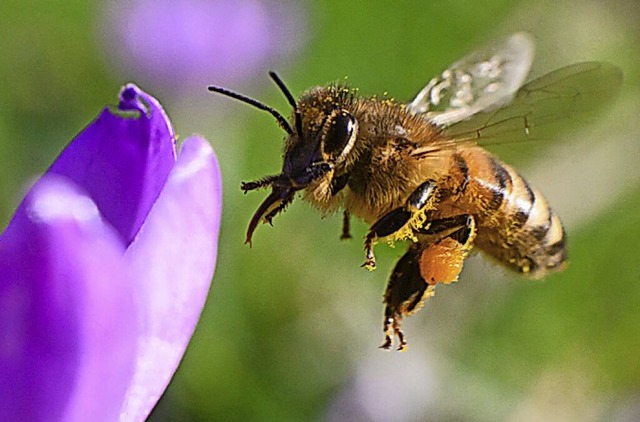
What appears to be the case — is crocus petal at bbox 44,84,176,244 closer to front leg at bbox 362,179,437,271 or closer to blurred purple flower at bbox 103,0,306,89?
front leg at bbox 362,179,437,271

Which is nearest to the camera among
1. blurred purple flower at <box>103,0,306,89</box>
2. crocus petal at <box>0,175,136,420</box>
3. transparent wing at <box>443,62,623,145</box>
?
crocus petal at <box>0,175,136,420</box>

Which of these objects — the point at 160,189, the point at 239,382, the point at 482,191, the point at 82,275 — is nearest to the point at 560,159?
the point at 239,382

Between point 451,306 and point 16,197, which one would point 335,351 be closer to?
point 451,306

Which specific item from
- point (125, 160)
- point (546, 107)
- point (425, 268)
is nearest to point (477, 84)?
point (546, 107)

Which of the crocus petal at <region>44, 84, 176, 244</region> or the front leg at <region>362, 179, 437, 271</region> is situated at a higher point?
the crocus petal at <region>44, 84, 176, 244</region>

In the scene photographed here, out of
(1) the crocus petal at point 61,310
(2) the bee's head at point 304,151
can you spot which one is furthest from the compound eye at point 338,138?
(1) the crocus petal at point 61,310

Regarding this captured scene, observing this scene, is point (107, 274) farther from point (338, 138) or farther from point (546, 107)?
point (546, 107)

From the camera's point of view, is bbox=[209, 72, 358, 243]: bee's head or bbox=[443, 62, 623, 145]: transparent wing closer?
bbox=[209, 72, 358, 243]: bee's head

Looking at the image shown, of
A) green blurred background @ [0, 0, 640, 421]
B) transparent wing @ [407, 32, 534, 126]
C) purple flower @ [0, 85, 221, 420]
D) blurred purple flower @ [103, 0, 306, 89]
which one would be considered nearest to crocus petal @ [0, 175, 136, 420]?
purple flower @ [0, 85, 221, 420]
